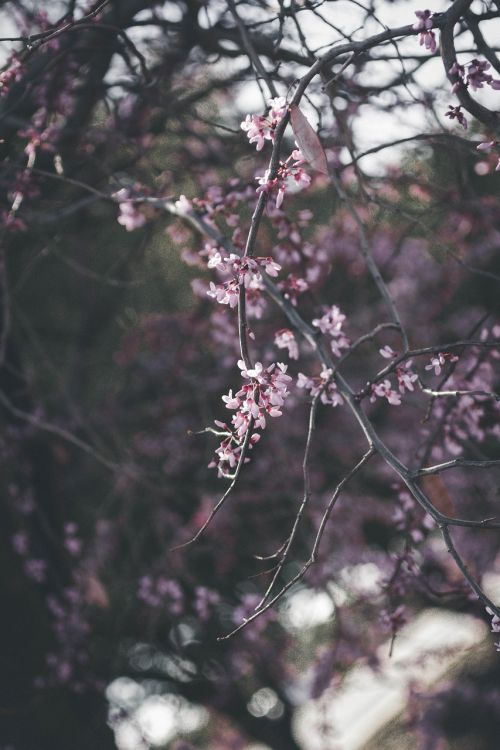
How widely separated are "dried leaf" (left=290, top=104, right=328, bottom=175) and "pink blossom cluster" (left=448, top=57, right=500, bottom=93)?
0.39 metres

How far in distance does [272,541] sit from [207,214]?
3.71 m

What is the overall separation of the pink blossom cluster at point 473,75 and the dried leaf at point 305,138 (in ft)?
1.28

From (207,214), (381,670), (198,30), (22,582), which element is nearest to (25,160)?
(198,30)

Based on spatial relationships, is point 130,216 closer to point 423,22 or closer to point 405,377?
point 405,377

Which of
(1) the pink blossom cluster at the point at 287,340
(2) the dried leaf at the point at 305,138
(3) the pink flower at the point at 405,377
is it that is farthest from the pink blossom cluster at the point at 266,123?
(3) the pink flower at the point at 405,377

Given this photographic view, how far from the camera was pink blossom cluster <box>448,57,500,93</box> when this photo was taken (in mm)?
1891

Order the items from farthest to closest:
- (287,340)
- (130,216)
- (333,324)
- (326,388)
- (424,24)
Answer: (130,216) → (333,324) → (287,340) → (326,388) → (424,24)

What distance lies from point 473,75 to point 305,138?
0.48 m

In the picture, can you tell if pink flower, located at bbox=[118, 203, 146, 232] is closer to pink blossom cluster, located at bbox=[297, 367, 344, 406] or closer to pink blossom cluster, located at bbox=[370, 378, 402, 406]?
pink blossom cluster, located at bbox=[297, 367, 344, 406]

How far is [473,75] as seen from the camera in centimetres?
190

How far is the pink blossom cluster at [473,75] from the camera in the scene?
6.20 ft

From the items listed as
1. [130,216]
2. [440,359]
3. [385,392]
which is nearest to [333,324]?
[385,392]

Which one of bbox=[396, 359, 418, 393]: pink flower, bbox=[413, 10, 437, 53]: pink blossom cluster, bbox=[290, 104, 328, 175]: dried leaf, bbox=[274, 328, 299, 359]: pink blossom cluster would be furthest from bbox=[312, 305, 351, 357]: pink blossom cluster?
bbox=[413, 10, 437, 53]: pink blossom cluster

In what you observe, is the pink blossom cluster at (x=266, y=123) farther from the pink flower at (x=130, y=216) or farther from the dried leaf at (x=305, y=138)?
the pink flower at (x=130, y=216)
